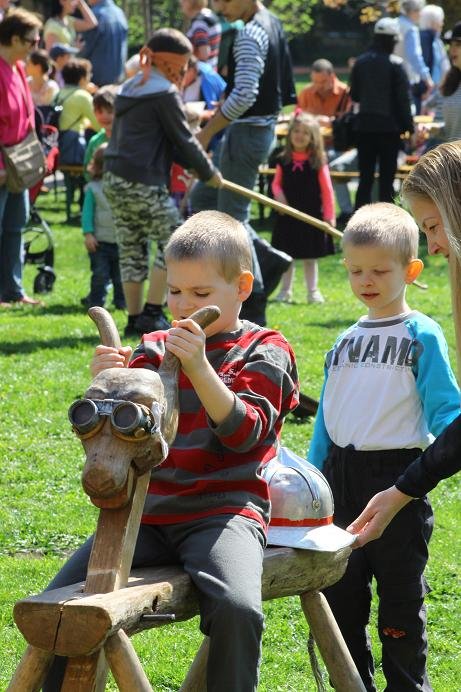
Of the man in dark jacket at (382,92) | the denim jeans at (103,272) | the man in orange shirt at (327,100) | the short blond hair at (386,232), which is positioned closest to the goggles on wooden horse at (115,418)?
the short blond hair at (386,232)

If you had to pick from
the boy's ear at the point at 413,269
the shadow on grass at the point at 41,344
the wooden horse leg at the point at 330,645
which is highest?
the boy's ear at the point at 413,269

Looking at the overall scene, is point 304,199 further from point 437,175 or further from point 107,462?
point 107,462

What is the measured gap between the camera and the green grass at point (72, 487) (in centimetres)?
401

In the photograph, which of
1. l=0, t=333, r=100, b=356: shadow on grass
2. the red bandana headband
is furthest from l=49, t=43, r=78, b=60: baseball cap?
l=0, t=333, r=100, b=356: shadow on grass

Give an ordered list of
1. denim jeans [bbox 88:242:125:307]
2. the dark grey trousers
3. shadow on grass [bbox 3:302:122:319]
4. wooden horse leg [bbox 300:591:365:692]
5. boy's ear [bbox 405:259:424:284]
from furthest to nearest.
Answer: denim jeans [bbox 88:242:125:307] < shadow on grass [bbox 3:302:122:319] < boy's ear [bbox 405:259:424:284] < wooden horse leg [bbox 300:591:365:692] < the dark grey trousers

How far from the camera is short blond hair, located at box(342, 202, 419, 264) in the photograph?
3586mm

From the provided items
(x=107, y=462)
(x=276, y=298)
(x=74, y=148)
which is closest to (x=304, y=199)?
(x=276, y=298)

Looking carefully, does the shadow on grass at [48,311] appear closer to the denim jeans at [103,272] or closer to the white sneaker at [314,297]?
the denim jeans at [103,272]

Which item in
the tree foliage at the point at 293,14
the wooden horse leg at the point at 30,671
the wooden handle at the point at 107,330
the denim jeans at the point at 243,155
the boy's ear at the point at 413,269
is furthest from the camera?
the tree foliage at the point at 293,14

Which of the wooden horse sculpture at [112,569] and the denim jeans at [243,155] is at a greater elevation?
the wooden horse sculpture at [112,569]

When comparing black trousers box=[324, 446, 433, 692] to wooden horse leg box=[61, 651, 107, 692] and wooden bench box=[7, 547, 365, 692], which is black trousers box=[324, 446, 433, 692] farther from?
wooden horse leg box=[61, 651, 107, 692]

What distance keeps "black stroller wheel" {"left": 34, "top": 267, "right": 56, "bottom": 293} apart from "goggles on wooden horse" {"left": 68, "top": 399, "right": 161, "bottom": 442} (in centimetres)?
798

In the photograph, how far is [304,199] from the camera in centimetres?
1075

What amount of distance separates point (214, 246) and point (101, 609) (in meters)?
1.02
